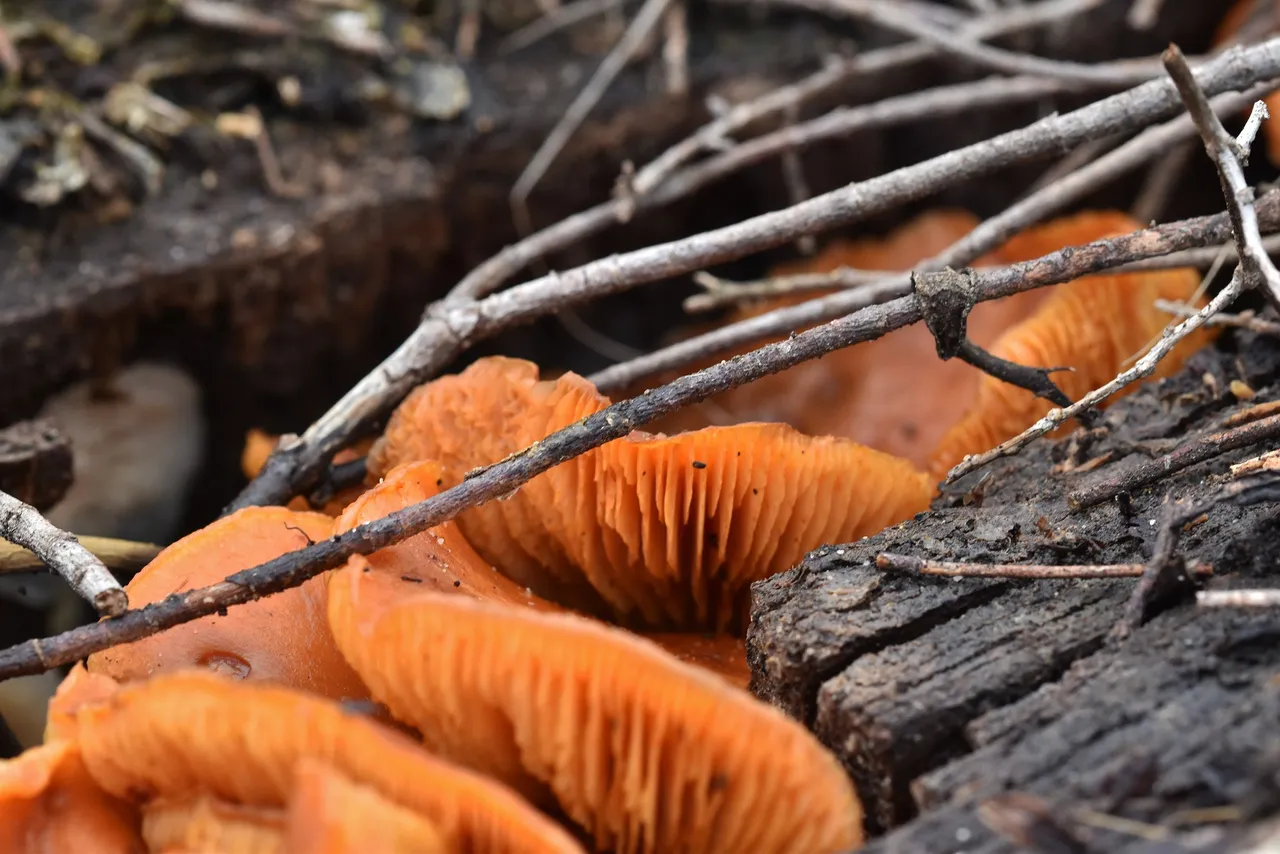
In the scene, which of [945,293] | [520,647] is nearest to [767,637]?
[520,647]

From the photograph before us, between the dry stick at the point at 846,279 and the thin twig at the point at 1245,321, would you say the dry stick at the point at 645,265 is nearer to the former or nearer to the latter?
the dry stick at the point at 846,279

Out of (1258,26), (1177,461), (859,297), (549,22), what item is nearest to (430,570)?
(859,297)

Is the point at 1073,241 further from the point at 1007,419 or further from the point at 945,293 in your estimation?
the point at 945,293

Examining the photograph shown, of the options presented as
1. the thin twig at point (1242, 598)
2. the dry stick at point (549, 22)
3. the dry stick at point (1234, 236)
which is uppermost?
the dry stick at point (549, 22)

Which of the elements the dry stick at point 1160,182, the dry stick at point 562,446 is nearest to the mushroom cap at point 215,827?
the dry stick at point 562,446

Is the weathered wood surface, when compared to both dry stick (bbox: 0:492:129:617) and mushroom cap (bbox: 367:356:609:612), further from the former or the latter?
dry stick (bbox: 0:492:129:617)

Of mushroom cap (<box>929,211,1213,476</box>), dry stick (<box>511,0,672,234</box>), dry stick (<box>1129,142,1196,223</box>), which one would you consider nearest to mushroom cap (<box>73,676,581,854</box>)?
mushroom cap (<box>929,211,1213,476</box>)

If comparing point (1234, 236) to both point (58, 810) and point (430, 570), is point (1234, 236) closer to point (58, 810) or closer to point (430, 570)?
point (430, 570)
